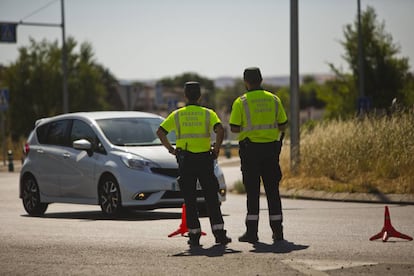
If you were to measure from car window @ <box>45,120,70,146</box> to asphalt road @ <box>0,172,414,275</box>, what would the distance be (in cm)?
137

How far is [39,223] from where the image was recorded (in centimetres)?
1573

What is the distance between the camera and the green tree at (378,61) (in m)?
45.1

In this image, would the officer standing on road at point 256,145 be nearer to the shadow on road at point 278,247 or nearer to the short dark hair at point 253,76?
the short dark hair at point 253,76

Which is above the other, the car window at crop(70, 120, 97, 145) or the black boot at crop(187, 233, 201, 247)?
the car window at crop(70, 120, 97, 145)

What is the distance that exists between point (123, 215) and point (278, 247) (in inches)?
228

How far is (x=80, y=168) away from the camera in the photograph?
1731cm

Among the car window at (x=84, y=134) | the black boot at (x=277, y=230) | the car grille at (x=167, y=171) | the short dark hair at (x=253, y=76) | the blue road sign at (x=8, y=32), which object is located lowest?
the black boot at (x=277, y=230)

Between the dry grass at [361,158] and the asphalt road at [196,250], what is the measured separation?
393 cm

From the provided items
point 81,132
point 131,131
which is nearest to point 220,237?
point 131,131

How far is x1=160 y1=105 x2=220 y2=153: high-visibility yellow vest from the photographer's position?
482 inches

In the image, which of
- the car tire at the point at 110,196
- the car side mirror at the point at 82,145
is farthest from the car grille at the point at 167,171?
the car side mirror at the point at 82,145

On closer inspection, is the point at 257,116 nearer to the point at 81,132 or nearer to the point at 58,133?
the point at 81,132

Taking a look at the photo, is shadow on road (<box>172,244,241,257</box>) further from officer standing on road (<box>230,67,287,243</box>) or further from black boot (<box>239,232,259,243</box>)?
officer standing on road (<box>230,67,287,243</box>)

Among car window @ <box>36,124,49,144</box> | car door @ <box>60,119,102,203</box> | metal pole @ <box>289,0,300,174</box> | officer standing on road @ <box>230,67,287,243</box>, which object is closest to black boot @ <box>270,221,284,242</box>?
officer standing on road @ <box>230,67,287,243</box>
